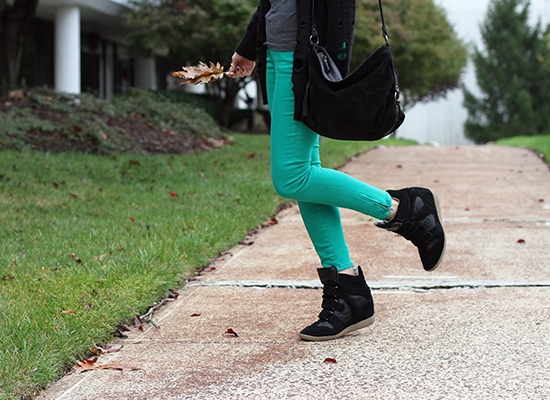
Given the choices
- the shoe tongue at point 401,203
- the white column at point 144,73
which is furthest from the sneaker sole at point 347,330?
the white column at point 144,73

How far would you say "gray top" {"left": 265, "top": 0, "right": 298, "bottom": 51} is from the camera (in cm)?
267

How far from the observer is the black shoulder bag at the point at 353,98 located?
253cm

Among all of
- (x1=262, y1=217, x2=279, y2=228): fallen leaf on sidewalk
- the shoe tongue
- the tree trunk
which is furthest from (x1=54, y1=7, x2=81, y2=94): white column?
the shoe tongue

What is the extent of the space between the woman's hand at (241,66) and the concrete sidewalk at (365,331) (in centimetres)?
104

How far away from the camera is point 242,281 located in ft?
12.8

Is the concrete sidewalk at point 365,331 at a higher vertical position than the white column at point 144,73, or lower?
lower

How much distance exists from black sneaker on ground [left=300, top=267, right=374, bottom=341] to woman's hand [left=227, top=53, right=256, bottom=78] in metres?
0.84

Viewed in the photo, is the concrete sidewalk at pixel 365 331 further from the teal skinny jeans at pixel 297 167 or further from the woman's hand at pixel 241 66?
the woman's hand at pixel 241 66

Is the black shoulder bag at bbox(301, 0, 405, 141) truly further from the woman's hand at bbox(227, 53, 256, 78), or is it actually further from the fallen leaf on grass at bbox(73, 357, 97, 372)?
the fallen leaf on grass at bbox(73, 357, 97, 372)

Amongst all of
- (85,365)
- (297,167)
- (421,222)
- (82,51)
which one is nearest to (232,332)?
(85,365)

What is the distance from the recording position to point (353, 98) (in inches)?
99.7

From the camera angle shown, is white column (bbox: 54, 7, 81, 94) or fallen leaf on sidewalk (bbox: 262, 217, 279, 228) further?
white column (bbox: 54, 7, 81, 94)

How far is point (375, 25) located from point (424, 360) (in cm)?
1514

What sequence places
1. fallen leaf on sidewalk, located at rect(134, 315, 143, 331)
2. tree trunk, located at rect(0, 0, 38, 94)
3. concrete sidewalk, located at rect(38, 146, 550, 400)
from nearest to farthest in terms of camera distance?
concrete sidewalk, located at rect(38, 146, 550, 400) → fallen leaf on sidewalk, located at rect(134, 315, 143, 331) → tree trunk, located at rect(0, 0, 38, 94)
